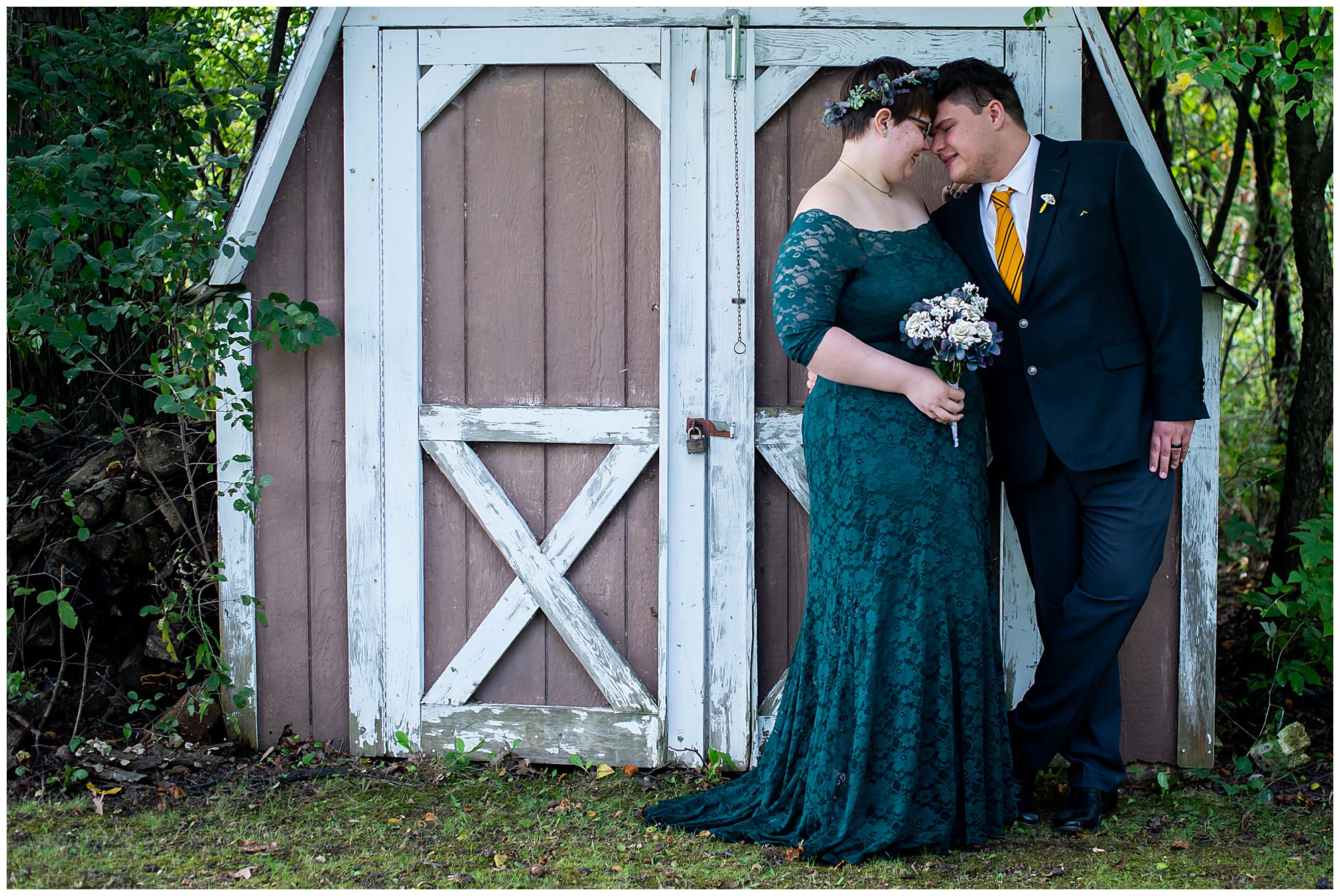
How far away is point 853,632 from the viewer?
292 centimetres

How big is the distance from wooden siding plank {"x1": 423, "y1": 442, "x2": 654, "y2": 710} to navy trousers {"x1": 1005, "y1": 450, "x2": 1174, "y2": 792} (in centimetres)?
128

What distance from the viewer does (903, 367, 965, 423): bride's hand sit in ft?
9.21

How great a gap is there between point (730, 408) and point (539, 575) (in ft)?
2.84

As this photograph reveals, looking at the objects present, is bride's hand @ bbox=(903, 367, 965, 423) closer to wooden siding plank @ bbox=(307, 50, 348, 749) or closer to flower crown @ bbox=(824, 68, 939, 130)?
flower crown @ bbox=(824, 68, 939, 130)

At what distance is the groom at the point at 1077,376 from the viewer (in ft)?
9.59

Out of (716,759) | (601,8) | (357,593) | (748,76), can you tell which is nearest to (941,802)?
(716,759)

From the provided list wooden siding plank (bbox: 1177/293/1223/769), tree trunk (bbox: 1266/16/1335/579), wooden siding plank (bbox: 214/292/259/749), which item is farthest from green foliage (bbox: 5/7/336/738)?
tree trunk (bbox: 1266/16/1335/579)

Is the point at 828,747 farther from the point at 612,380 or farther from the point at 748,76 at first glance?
the point at 748,76

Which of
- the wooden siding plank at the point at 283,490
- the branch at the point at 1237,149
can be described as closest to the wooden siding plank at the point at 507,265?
the wooden siding plank at the point at 283,490

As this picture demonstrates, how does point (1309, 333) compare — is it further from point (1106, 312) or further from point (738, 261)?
point (738, 261)

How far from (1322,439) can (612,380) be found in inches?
113

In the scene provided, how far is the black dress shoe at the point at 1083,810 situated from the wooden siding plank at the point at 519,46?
107 inches

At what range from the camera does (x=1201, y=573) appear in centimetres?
348

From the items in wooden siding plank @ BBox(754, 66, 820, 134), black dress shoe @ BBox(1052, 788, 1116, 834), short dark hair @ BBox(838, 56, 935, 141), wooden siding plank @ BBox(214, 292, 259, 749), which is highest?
wooden siding plank @ BBox(754, 66, 820, 134)
